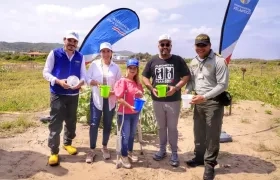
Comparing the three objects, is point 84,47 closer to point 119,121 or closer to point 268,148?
point 119,121

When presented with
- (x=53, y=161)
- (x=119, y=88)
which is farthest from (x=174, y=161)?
(x=53, y=161)

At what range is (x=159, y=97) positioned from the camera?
157 inches

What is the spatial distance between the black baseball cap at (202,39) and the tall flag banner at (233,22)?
1.28 m

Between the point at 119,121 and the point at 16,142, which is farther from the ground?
the point at 119,121

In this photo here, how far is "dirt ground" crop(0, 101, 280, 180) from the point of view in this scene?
3900 millimetres

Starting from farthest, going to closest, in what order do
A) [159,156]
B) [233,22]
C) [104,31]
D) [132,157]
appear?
[104,31], [233,22], [159,156], [132,157]

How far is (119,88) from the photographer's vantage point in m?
3.86

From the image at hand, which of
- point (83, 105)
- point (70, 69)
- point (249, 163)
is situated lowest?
point (249, 163)

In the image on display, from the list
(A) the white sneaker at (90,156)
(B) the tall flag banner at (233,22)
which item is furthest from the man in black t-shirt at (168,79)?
(B) the tall flag banner at (233,22)

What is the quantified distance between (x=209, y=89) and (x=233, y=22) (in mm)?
1721

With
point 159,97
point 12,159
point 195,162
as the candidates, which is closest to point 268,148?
point 195,162

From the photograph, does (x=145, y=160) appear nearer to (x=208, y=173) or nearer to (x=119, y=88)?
(x=208, y=173)

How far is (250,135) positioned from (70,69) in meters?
3.78

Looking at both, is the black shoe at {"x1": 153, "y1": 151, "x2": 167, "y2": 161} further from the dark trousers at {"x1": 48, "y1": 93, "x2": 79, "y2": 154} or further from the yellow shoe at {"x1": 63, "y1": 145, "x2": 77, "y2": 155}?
the dark trousers at {"x1": 48, "y1": 93, "x2": 79, "y2": 154}
